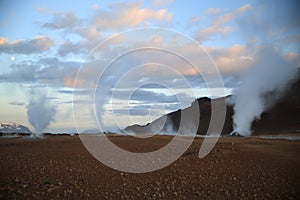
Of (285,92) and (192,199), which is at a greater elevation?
(285,92)

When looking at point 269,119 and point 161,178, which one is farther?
point 269,119

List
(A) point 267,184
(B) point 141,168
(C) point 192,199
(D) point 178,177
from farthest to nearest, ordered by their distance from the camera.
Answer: (B) point 141,168 < (D) point 178,177 < (A) point 267,184 < (C) point 192,199

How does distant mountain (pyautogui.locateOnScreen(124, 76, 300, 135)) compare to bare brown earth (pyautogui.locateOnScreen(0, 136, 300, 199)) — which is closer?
bare brown earth (pyautogui.locateOnScreen(0, 136, 300, 199))

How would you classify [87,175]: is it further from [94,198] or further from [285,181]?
[285,181]

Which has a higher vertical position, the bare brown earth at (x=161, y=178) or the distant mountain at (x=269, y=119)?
the distant mountain at (x=269, y=119)

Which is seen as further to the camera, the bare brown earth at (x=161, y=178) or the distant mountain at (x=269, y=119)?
the distant mountain at (x=269, y=119)

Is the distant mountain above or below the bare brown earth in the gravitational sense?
above

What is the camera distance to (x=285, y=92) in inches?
1384

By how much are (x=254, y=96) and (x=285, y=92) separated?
684cm

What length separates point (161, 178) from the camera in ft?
30.4

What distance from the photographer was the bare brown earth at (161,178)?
7504 mm

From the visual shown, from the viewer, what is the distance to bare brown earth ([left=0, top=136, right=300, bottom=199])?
7504 mm

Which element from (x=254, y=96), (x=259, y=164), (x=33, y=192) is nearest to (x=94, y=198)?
(x=33, y=192)

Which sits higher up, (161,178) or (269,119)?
(269,119)
